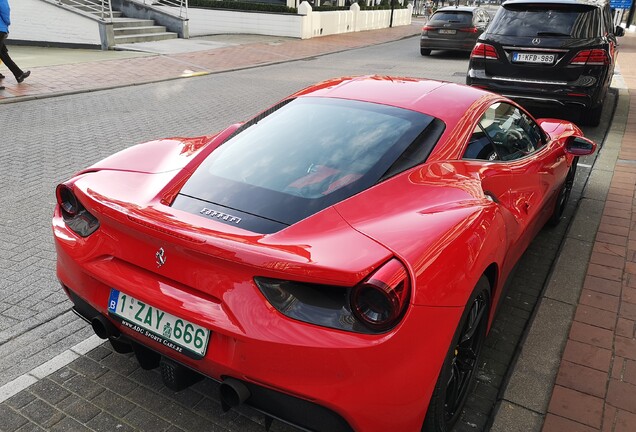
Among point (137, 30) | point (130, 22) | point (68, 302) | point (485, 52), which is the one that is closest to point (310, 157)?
point (68, 302)

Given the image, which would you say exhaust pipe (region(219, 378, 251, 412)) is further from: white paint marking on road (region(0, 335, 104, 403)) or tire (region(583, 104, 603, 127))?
tire (region(583, 104, 603, 127))

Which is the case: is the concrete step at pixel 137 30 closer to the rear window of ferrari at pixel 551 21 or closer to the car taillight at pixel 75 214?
the rear window of ferrari at pixel 551 21

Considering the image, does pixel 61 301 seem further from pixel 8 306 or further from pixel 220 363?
pixel 220 363

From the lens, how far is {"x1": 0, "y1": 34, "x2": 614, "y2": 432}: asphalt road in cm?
244

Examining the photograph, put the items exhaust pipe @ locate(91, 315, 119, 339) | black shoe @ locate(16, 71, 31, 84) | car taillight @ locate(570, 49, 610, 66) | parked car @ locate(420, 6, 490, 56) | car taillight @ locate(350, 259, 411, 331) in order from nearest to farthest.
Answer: car taillight @ locate(350, 259, 411, 331) < exhaust pipe @ locate(91, 315, 119, 339) < car taillight @ locate(570, 49, 610, 66) < black shoe @ locate(16, 71, 31, 84) < parked car @ locate(420, 6, 490, 56)

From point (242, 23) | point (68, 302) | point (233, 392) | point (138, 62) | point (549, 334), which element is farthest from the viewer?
point (242, 23)

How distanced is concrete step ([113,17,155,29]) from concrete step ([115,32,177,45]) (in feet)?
2.01

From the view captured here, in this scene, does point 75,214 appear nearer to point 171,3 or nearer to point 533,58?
point 533,58

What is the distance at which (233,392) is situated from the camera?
193 centimetres

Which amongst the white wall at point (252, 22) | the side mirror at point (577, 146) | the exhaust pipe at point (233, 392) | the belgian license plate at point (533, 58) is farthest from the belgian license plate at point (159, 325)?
the white wall at point (252, 22)

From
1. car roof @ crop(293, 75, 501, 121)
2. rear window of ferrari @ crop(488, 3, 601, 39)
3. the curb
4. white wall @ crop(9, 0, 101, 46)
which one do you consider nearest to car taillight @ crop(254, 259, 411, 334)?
the curb

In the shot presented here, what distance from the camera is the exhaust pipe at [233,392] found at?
6.25ft

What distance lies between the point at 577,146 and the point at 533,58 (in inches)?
151

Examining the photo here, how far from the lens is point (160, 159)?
2852 millimetres
